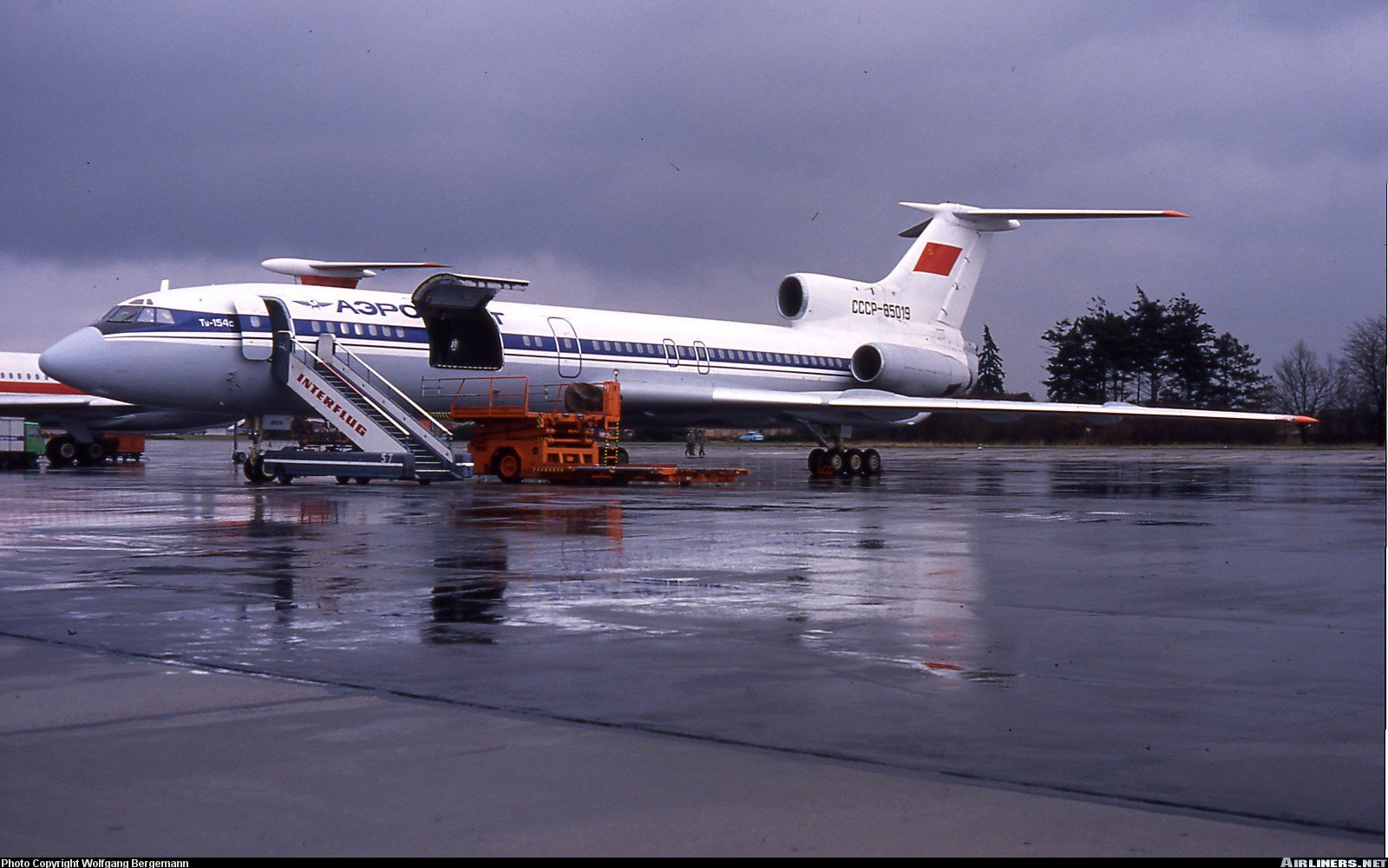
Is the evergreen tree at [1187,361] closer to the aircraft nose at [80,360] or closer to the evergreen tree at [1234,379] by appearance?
the evergreen tree at [1234,379]

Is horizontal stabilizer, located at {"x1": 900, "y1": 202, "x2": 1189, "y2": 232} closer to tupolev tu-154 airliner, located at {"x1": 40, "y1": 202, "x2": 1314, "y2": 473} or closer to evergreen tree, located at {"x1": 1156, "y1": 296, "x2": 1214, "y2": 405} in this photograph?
tupolev tu-154 airliner, located at {"x1": 40, "y1": 202, "x2": 1314, "y2": 473}

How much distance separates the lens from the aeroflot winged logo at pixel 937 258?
37.3m

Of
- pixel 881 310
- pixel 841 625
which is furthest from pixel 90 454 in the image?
pixel 841 625

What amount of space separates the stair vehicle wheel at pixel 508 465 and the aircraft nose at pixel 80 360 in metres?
7.49

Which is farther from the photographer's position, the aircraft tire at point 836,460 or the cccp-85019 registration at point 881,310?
the cccp-85019 registration at point 881,310

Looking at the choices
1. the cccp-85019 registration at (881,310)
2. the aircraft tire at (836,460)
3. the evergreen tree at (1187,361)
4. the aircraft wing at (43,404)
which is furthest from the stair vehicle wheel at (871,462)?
the evergreen tree at (1187,361)

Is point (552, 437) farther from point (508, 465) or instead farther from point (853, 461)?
point (853, 461)

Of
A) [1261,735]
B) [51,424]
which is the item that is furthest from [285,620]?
[51,424]

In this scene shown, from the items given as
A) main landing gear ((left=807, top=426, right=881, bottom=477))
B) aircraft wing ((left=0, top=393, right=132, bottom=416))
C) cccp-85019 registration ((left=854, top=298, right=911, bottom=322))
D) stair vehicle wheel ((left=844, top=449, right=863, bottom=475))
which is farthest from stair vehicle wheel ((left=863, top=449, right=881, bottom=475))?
aircraft wing ((left=0, top=393, right=132, bottom=416))

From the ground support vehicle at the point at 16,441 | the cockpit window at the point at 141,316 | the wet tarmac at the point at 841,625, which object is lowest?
the wet tarmac at the point at 841,625

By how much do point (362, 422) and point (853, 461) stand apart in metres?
12.4

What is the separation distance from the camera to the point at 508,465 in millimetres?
27562

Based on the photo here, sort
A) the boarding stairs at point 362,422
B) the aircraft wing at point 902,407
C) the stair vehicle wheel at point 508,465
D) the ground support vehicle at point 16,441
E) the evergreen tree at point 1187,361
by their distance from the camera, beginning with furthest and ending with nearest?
the evergreen tree at point 1187,361
the ground support vehicle at point 16,441
the aircraft wing at point 902,407
the stair vehicle wheel at point 508,465
the boarding stairs at point 362,422

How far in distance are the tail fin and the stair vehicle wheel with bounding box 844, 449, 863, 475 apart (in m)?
6.25
